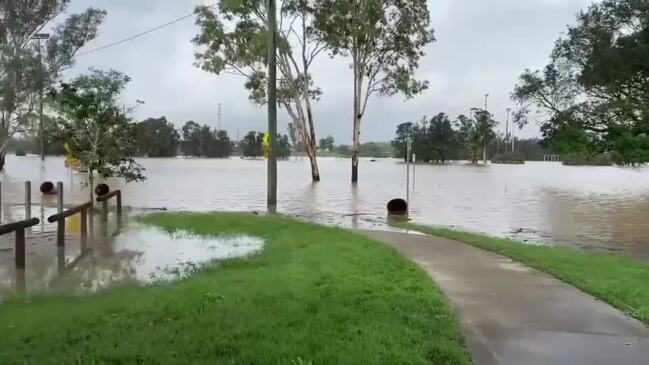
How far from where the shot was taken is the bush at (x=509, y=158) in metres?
138

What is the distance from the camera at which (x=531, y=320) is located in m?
6.33

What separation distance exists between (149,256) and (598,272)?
7117mm

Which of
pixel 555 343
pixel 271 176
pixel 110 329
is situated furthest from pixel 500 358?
pixel 271 176

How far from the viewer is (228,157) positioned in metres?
156

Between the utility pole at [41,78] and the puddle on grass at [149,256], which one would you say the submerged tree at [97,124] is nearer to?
the utility pole at [41,78]

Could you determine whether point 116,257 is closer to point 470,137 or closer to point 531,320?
point 531,320

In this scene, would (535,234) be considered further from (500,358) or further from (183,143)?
(183,143)

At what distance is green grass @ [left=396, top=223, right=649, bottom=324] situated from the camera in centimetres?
725

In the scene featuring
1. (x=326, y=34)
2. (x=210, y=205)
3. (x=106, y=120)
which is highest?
(x=326, y=34)

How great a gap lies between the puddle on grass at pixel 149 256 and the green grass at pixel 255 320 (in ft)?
2.73

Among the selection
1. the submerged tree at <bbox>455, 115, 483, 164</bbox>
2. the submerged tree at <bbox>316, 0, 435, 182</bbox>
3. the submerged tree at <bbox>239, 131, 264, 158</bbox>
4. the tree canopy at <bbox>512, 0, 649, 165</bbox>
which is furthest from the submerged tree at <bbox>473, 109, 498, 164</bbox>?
the tree canopy at <bbox>512, 0, 649, 165</bbox>

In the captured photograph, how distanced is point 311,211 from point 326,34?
2420 centimetres

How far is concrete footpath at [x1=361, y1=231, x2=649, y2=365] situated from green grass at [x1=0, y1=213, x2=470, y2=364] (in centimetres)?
29

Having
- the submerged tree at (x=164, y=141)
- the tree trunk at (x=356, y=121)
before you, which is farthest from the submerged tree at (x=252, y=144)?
the tree trunk at (x=356, y=121)
